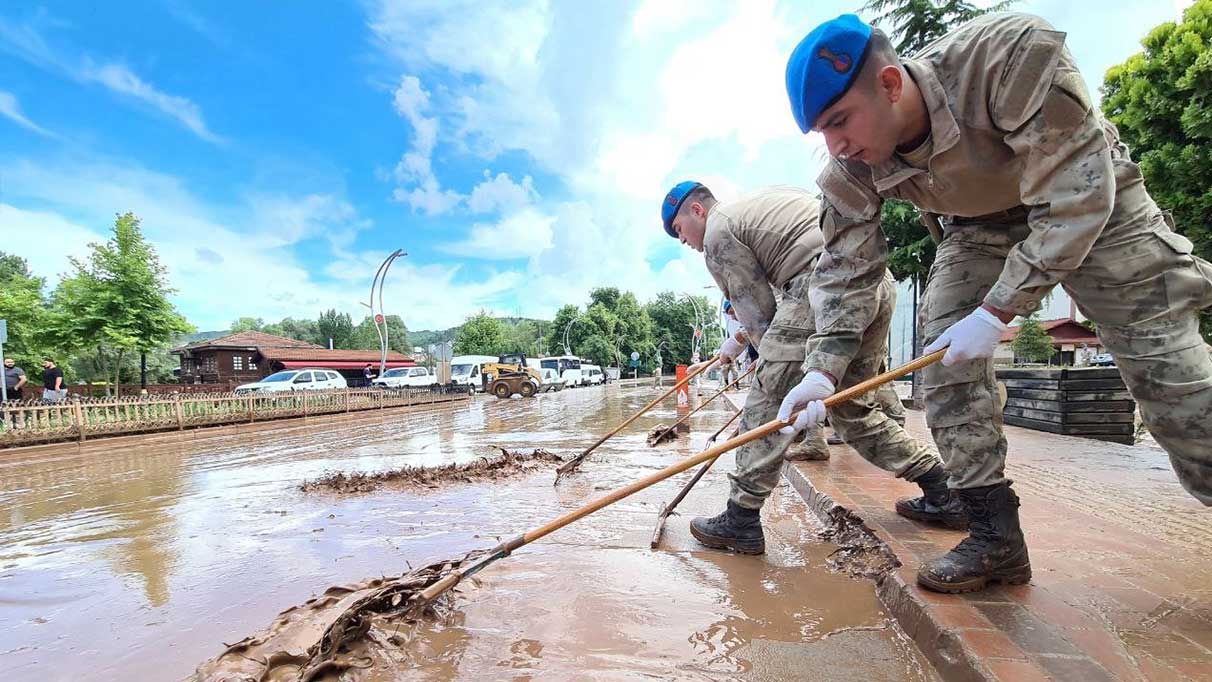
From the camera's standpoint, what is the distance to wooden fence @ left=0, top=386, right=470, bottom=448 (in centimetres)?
808

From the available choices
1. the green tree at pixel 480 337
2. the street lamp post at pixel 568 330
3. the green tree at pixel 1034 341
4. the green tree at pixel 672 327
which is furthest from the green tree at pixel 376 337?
the green tree at pixel 1034 341

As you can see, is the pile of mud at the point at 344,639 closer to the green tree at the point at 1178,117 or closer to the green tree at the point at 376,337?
the green tree at the point at 1178,117

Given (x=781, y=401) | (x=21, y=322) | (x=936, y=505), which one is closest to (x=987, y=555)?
(x=936, y=505)

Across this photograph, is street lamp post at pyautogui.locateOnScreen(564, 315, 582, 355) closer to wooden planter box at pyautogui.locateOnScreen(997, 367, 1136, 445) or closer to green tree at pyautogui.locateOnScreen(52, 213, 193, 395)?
green tree at pyautogui.locateOnScreen(52, 213, 193, 395)

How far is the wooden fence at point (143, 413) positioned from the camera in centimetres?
808

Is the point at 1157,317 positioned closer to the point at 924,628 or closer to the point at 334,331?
the point at 924,628

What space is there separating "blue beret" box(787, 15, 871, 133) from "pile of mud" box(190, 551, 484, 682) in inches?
76.5

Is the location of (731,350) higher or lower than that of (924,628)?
higher

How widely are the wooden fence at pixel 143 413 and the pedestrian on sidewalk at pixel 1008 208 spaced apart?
1099 centimetres

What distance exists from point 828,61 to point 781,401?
1.40 metres

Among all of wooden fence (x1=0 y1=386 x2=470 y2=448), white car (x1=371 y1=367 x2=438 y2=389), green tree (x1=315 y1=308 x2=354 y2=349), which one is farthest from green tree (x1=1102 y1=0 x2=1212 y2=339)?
green tree (x1=315 y1=308 x2=354 y2=349)

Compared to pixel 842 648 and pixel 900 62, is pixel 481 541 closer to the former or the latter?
pixel 842 648

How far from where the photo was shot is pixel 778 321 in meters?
2.56

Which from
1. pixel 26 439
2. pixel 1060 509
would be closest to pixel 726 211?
pixel 1060 509
